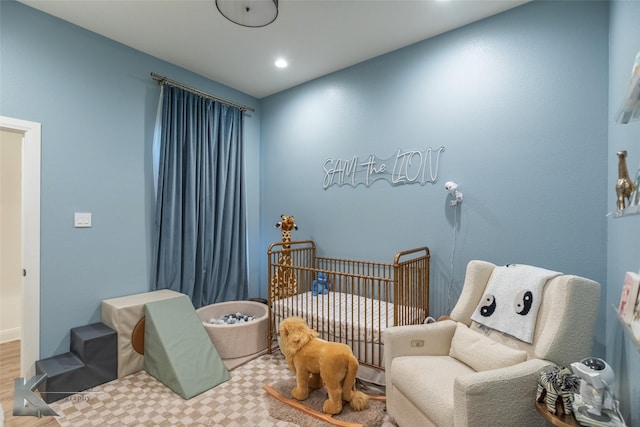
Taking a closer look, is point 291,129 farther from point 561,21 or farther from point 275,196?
point 561,21

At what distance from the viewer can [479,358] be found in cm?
169

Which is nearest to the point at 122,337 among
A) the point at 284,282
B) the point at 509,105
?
the point at 284,282

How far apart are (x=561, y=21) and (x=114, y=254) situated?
3.76m

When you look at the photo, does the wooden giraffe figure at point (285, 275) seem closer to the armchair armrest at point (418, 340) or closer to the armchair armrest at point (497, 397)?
the armchair armrest at point (418, 340)

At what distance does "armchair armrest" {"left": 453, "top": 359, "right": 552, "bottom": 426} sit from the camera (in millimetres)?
1266

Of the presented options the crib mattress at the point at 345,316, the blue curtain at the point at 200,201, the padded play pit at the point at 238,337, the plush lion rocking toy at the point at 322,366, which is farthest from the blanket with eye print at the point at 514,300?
the blue curtain at the point at 200,201

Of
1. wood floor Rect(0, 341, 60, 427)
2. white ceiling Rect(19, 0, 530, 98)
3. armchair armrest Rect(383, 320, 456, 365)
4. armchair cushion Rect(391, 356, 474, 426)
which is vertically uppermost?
white ceiling Rect(19, 0, 530, 98)

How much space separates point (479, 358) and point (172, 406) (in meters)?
1.91

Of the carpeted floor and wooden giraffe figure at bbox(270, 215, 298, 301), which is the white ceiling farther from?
the carpeted floor

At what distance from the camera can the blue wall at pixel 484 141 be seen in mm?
2004

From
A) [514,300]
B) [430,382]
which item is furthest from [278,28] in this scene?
[430,382]

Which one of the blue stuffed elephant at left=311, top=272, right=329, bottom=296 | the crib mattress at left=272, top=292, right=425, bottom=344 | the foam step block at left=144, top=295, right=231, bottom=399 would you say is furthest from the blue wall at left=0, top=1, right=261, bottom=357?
the blue stuffed elephant at left=311, top=272, right=329, bottom=296

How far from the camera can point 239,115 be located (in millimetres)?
3641

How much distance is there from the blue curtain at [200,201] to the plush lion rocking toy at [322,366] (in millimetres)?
1464
